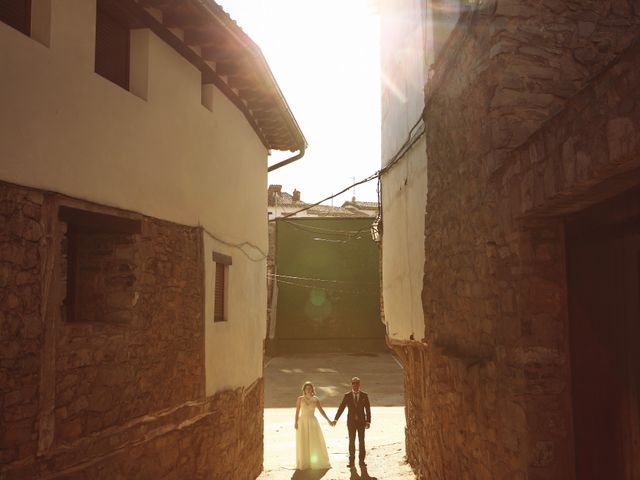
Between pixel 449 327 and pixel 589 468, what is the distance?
7.76 feet

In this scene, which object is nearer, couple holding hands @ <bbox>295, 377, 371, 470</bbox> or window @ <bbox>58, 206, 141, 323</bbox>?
window @ <bbox>58, 206, 141, 323</bbox>

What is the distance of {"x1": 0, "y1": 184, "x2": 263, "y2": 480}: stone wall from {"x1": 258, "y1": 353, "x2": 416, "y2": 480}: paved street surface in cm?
245

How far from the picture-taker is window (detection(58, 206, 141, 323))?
545cm

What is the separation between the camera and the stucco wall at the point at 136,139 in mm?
4273

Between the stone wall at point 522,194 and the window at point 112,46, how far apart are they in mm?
3076

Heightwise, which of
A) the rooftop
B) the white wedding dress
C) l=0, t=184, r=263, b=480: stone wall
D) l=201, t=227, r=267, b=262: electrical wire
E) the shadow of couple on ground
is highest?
the rooftop

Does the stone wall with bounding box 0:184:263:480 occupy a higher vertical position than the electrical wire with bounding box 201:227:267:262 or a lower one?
lower

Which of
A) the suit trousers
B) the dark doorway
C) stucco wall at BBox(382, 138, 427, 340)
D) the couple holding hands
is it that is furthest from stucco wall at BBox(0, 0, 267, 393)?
the dark doorway

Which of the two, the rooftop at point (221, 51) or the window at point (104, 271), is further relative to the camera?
the rooftop at point (221, 51)

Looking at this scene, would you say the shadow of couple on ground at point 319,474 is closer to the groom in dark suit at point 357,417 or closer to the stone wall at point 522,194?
the groom in dark suit at point 357,417

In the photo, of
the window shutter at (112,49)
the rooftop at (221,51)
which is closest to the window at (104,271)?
the window shutter at (112,49)

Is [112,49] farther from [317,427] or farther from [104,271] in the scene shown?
[317,427]

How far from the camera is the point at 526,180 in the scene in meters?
4.20

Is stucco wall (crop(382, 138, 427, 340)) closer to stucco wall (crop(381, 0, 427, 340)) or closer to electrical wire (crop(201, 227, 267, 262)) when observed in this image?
stucco wall (crop(381, 0, 427, 340))
